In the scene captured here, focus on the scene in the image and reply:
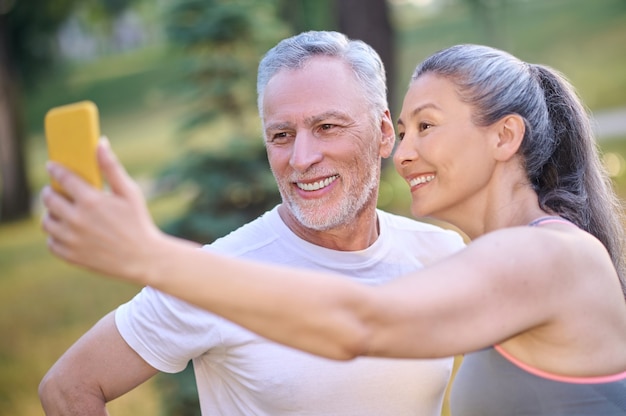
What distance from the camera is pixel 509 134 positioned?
2193mm

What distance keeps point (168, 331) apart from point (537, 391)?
1032 mm

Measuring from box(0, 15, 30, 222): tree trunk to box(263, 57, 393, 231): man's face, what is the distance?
11458 mm

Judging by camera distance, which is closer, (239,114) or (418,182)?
(418,182)

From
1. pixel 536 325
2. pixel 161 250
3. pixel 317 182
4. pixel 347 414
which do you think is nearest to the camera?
pixel 161 250

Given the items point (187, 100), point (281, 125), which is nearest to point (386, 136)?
point (281, 125)

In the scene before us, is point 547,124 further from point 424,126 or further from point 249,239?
point 249,239

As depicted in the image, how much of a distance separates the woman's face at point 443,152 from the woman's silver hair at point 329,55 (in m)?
0.49

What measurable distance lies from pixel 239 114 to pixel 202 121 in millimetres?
298

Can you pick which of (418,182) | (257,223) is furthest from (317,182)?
(418,182)

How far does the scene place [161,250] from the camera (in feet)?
4.81

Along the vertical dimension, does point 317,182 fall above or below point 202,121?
above

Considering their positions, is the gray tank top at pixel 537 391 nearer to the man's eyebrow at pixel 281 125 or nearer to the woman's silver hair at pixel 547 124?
the woman's silver hair at pixel 547 124

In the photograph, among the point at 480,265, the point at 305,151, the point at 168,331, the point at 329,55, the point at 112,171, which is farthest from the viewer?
the point at 329,55

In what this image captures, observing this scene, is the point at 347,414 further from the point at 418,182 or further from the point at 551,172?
the point at 551,172
